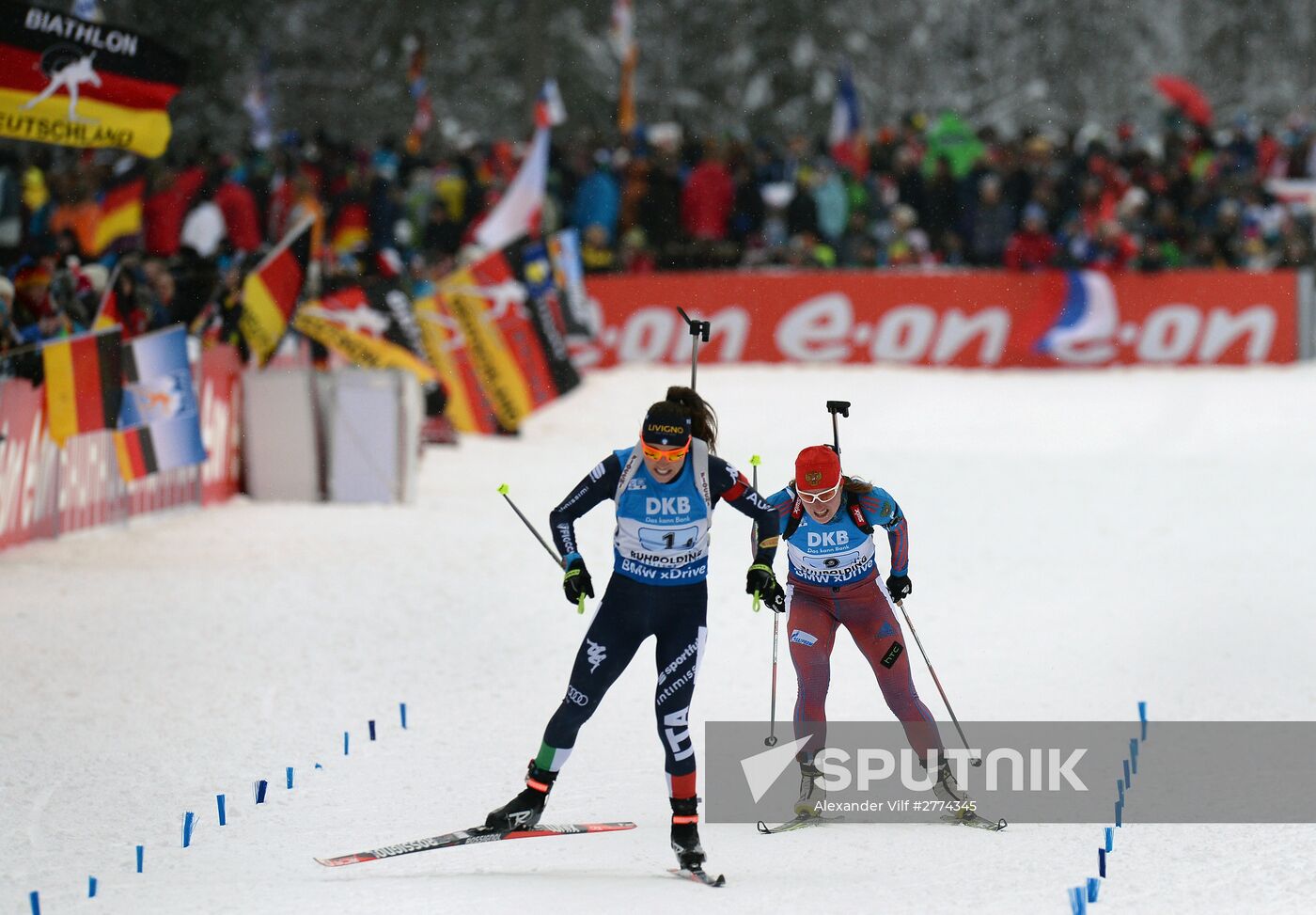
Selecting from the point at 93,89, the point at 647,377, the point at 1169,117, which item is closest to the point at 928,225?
the point at 647,377

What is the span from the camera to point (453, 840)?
671 centimetres

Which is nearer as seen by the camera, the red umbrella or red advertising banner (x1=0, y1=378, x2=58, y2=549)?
red advertising banner (x1=0, y1=378, x2=58, y2=549)

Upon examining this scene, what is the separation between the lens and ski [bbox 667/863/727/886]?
249 inches

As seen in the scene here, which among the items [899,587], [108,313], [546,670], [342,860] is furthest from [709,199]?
[342,860]

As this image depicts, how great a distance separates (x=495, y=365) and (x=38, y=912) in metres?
12.6

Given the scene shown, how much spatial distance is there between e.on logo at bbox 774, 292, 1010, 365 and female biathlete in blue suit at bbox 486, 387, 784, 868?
15598mm

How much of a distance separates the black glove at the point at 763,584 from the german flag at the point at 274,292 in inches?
339

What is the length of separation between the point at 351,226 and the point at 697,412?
15424 millimetres

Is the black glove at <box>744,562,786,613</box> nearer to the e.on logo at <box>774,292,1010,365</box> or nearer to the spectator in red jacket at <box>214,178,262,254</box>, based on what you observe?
the spectator in red jacket at <box>214,178,262,254</box>

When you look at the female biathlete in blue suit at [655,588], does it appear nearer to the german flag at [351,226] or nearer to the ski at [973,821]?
the ski at [973,821]

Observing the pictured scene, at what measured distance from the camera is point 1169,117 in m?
26.7

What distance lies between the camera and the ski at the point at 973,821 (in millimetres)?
7148

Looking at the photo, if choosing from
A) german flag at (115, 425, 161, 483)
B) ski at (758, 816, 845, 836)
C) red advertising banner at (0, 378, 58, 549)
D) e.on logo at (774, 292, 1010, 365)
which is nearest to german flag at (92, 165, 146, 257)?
german flag at (115, 425, 161, 483)

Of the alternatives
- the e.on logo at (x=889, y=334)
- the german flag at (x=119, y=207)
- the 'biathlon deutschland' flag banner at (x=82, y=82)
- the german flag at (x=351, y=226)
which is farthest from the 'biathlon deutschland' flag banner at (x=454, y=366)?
the e.on logo at (x=889, y=334)
